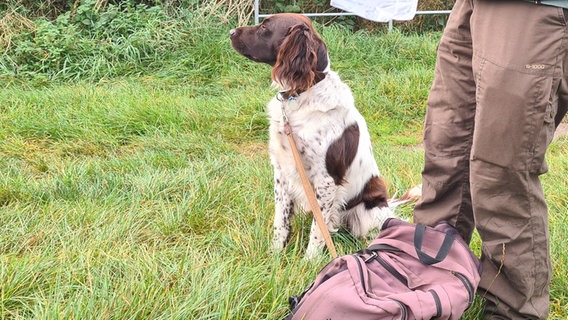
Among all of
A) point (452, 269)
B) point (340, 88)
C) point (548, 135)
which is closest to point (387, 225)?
point (452, 269)

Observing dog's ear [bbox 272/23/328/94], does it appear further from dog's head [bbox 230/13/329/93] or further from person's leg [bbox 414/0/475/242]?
person's leg [bbox 414/0/475/242]

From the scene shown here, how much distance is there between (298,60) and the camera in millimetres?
3258

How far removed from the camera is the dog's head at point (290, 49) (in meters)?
3.26

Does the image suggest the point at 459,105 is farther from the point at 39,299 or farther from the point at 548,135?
the point at 39,299

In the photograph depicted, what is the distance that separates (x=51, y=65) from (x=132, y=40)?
2.90 feet

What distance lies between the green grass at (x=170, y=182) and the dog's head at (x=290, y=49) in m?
0.75

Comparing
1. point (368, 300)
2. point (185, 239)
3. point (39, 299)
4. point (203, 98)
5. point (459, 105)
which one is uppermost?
point (459, 105)

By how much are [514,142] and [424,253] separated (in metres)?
0.55

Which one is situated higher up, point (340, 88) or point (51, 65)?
point (340, 88)

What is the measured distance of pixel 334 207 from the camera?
3453mm

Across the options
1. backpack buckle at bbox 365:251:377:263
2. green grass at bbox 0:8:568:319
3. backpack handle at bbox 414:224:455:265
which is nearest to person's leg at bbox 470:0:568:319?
backpack handle at bbox 414:224:455:265

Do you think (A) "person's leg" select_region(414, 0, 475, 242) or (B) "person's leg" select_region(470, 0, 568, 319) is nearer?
(B) "person's leg" select_region(470, 0, 568, 319)

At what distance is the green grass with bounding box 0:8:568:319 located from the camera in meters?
2.44

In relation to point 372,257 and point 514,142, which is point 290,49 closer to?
point 372,257
